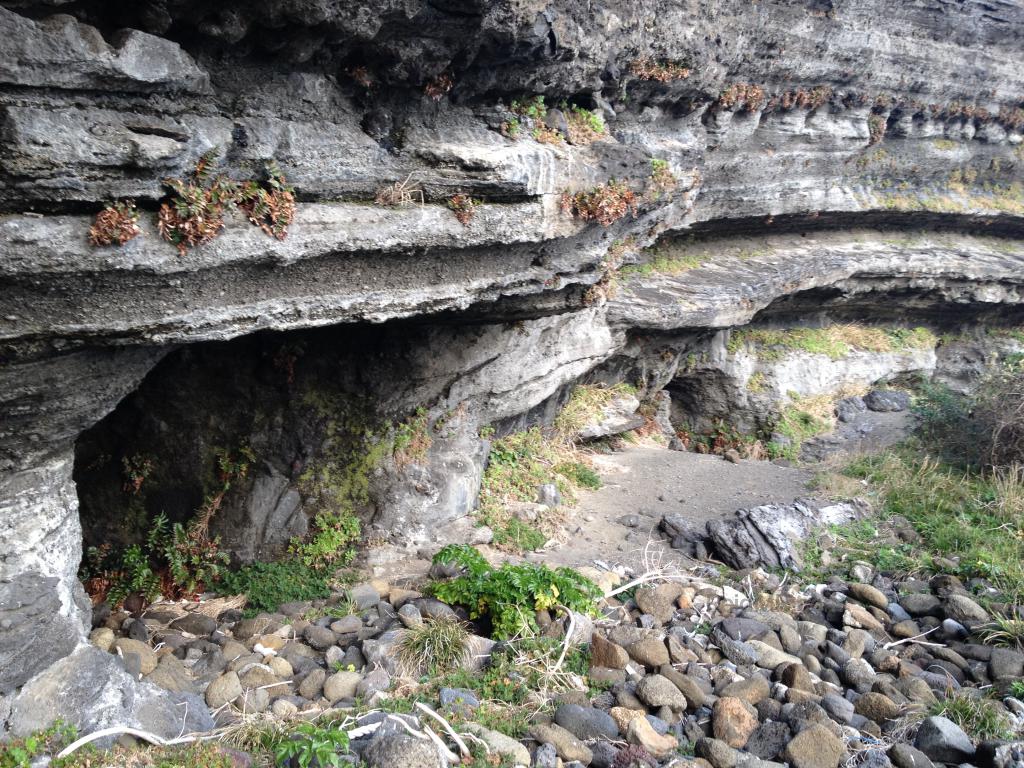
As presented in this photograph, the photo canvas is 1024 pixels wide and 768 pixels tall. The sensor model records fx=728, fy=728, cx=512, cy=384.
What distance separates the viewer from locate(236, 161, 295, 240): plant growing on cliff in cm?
498

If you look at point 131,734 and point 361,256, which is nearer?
Answer: point 131,734

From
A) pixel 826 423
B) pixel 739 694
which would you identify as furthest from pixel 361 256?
pixel 826 423

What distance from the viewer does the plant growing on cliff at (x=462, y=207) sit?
6320 millimetres

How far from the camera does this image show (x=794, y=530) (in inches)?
377

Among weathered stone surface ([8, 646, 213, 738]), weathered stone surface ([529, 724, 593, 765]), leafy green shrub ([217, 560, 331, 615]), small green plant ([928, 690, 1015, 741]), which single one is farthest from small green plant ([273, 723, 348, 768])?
small green plant ([928, 690, 1015, 741])

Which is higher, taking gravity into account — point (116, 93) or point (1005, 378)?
point (116, 93)

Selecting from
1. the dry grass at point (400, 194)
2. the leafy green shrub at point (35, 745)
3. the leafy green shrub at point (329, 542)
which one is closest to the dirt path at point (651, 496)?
the leafy green shrub at point (329, 542)

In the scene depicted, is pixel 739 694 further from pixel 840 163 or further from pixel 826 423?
pixel 840 163

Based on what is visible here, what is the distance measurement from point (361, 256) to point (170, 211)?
1585mm

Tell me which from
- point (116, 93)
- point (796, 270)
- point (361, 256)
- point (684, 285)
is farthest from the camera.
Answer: point (796, 270)

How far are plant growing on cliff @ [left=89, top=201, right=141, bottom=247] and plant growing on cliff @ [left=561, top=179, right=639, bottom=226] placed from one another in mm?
4166

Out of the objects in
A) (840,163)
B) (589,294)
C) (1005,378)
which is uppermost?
(840,163)

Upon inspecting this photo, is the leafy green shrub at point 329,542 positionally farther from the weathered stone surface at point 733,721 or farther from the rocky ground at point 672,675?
the weathered stone surface at point 733,721

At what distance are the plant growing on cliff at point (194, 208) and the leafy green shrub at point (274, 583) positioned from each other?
13.5 feet
